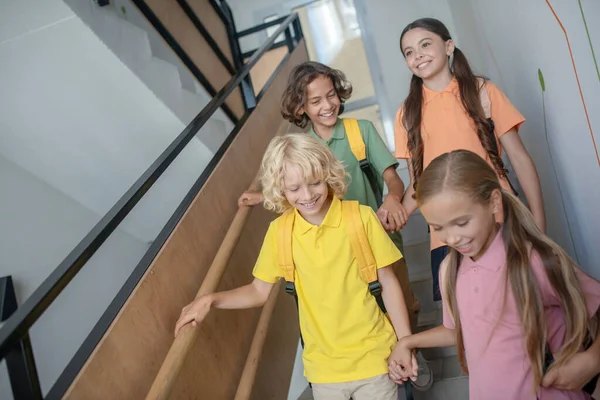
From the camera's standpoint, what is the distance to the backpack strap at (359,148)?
6.98ft

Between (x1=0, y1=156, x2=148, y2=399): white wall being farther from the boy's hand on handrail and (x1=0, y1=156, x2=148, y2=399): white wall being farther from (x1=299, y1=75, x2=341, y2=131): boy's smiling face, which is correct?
(x1=299, y1=75, x2=341, y2=131): boy's smiling face

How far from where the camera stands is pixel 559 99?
165 centimetres

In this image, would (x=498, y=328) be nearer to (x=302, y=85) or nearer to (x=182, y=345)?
(x=182, y=345)

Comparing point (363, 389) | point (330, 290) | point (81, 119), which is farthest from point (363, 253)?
point (81, 119)

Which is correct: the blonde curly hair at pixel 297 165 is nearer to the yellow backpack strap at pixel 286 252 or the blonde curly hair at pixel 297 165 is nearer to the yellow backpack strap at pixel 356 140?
the yellow backpack strap at pixel 286 252

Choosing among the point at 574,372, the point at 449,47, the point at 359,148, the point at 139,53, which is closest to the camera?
the point at 574,372

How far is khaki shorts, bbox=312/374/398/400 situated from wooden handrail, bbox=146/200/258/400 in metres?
0.42

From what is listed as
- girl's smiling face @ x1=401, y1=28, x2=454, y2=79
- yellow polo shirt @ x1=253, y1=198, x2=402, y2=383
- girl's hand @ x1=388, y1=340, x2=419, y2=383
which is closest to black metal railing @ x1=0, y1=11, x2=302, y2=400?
yellow polo shirt @ x1=253, y1=198, x2=402, y2=383

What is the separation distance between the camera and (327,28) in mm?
5625

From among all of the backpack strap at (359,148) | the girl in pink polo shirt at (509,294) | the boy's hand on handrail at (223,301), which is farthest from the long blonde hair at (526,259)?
the backpack strap at (359,148)

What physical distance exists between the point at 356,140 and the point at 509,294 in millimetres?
1011

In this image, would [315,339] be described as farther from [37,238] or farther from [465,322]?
[37,238]

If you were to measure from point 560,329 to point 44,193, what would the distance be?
2788mm

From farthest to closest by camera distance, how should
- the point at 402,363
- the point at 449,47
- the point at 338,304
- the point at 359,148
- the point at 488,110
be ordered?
the point at 359,148, the point at 449,47, the point at 488,110, the point at 338,304, the point at 402,363
